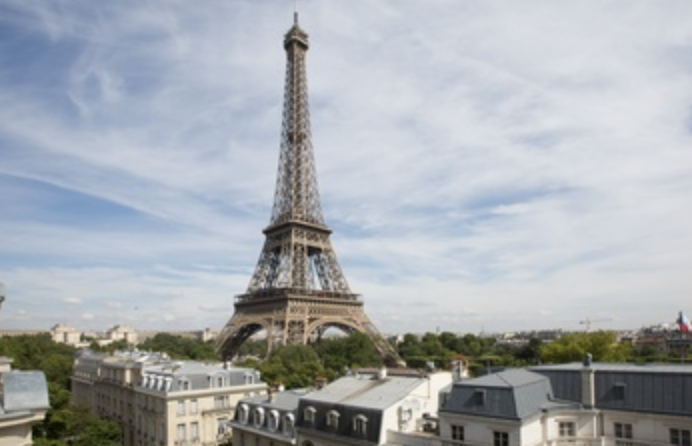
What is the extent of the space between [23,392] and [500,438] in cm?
1878

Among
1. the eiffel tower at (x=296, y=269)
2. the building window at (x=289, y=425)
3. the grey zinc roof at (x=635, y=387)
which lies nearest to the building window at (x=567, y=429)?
the grey zinc roof at (x=635, y=387)

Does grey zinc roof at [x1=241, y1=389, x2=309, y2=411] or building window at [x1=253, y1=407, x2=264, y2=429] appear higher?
grey zinc roof at [x1=241, y1=389, x2=309, y2=411]

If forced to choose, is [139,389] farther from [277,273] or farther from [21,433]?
[21,433]

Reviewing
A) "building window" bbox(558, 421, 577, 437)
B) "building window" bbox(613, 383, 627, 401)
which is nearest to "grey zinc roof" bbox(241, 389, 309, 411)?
"building window" bbox(558, 421, 577, 437)

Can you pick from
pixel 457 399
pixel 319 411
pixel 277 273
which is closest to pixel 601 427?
pixel 457 399

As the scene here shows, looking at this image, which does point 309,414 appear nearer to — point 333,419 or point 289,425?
point 333,419

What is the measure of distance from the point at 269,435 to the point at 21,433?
2390cm

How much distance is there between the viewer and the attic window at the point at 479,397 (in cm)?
2352

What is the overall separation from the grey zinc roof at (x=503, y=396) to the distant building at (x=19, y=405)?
18031 millimetres

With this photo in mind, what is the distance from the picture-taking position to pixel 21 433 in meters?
9.88

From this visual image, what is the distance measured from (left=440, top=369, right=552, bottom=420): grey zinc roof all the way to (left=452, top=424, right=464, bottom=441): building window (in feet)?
2.51

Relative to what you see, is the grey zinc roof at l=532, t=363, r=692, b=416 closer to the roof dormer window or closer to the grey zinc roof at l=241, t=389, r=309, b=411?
the roof dormer window

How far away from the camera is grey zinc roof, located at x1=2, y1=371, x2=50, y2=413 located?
9.79 m

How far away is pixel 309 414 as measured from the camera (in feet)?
96.3
